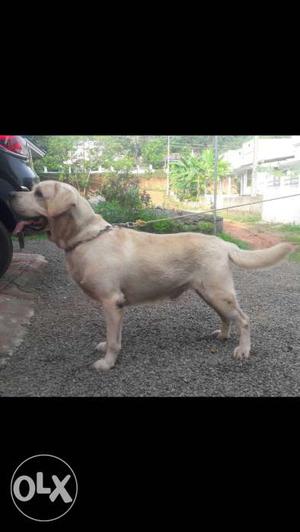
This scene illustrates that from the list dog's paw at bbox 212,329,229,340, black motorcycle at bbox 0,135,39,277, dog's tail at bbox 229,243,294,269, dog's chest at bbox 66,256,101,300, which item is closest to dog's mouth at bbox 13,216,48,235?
dog's chest at bbox 66,256,101,300

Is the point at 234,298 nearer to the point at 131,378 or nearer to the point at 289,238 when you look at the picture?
the point at 289,238

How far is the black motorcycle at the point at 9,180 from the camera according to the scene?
308 centimetres

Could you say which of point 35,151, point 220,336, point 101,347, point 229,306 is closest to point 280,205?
point 229,306

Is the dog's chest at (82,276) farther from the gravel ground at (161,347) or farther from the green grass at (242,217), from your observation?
the green grass at (242,217)

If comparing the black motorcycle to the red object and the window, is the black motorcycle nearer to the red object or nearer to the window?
the red object

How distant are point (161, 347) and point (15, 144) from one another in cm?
178

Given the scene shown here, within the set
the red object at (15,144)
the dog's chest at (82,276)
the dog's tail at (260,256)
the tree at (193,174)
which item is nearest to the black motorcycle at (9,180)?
the red object at (15,144)

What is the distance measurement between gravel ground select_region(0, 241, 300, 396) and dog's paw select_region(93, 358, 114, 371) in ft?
0.13

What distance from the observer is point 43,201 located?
2.30 meters

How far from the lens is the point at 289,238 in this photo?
279 centimetres

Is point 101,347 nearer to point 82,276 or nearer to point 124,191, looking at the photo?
point 82,276

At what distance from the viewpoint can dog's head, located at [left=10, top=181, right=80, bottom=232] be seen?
2.29m

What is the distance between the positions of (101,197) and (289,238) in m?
1.31
